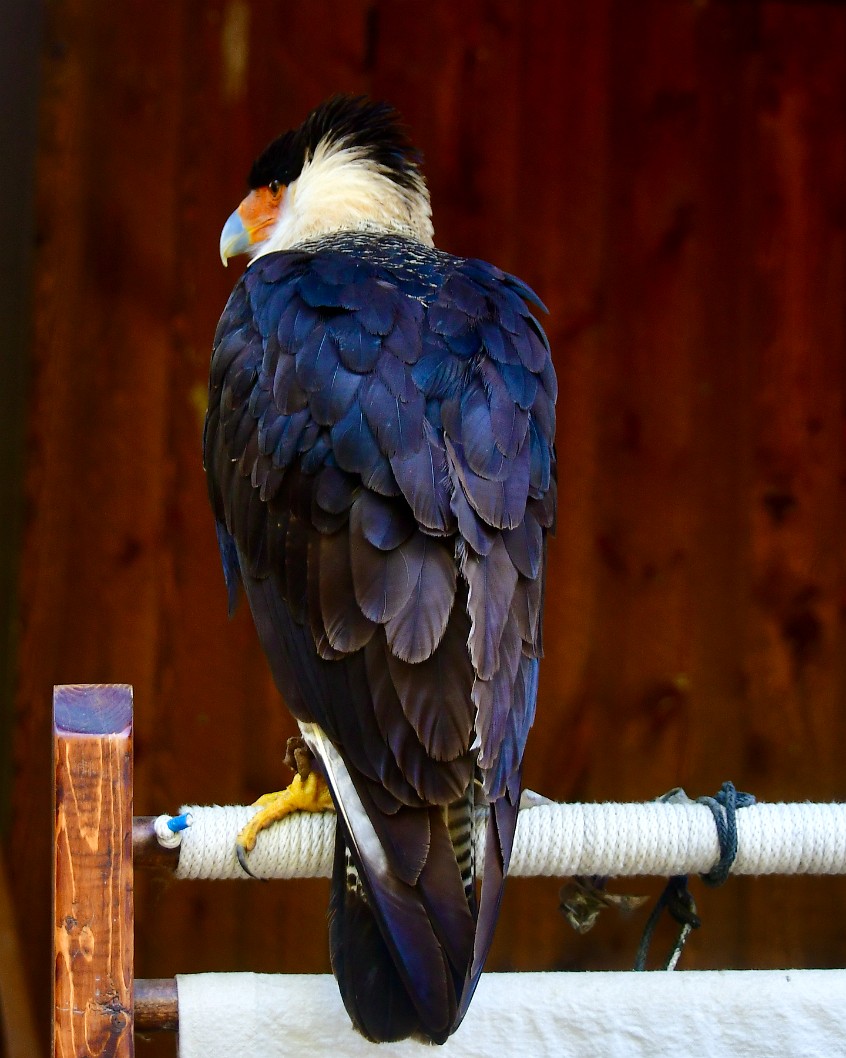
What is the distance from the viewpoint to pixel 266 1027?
114 cm

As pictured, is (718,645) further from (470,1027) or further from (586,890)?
(470,1027)

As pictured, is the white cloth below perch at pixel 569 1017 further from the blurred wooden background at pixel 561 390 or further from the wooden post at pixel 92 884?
the blurred wooden background at pixel 561 390

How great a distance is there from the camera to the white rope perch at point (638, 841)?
4.32 ft

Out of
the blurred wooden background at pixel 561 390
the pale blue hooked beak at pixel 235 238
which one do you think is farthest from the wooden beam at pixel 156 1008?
the blurred wooden background at pixel 561 390

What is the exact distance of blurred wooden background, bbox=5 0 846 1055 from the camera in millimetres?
2791

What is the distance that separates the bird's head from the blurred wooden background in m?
0.62

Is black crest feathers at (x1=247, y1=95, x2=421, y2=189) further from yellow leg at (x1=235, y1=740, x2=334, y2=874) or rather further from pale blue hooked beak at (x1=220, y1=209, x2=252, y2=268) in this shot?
yellow leg at (x1=235, y1=740, x2=334, y2=874)

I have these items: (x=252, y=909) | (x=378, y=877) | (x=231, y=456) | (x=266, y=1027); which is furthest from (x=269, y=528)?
(x=252, y=909)

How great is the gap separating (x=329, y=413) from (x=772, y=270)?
189 centimetres

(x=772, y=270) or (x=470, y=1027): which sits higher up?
(x=772, y=270)

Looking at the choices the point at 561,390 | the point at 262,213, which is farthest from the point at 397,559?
the point at 561,390

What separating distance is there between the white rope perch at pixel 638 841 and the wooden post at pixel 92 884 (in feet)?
0.99

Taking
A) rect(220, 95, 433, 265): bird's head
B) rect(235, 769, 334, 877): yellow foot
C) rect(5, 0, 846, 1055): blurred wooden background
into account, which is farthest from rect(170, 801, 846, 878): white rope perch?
rect(5, 0, 846, 1055): blurred wooden background

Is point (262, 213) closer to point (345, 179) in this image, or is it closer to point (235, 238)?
point (235, 238)
